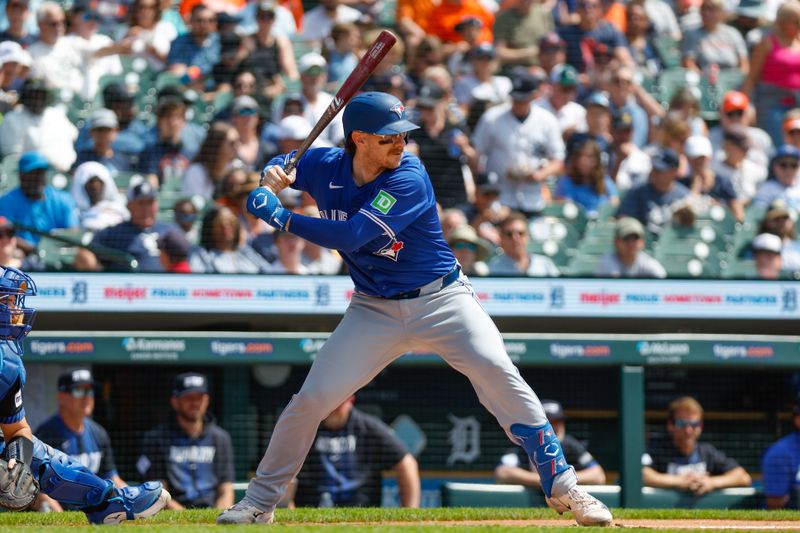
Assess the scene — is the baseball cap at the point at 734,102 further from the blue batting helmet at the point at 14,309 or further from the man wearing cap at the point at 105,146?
the blue batting helmet at the point at 14,309

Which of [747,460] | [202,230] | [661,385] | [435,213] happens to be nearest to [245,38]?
[202,230]

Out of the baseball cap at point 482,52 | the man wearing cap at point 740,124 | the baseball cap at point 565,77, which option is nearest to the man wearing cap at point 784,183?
the man wearing cap at point 740,124

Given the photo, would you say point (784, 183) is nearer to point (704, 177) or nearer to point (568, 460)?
point (704, 177)

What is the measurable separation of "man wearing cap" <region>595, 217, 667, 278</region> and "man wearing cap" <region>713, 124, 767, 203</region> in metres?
1.83

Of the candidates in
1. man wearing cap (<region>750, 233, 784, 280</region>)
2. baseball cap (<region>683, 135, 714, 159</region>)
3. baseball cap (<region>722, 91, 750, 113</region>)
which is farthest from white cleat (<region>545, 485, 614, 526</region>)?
baseball cap (<region>722, 91, 750, 113</region>)

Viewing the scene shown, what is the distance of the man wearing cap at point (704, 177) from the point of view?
10094 mm

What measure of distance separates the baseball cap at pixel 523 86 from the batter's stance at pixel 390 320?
200 inches

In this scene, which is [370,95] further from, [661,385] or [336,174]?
[661,385]

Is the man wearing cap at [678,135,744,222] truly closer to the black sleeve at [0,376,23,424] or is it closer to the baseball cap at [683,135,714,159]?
the baseball cap at [683,135,714,159]

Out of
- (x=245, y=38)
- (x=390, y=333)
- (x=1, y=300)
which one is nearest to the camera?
(x=1, y=300)

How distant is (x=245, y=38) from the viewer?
10.4 m

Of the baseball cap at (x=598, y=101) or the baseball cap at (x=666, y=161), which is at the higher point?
the baseball cap at (x=598, y=101)

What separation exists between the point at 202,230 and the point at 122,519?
3548 mm

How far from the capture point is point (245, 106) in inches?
379
